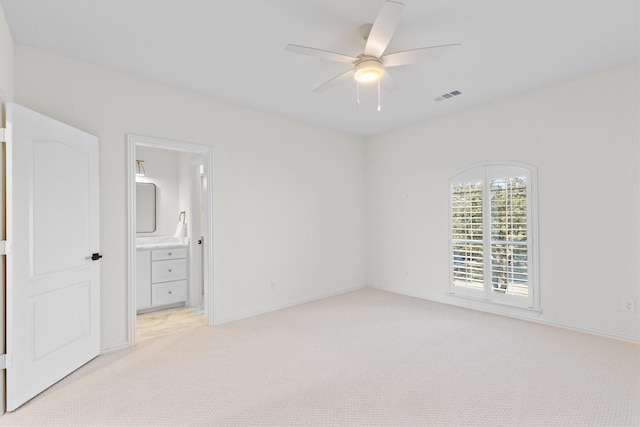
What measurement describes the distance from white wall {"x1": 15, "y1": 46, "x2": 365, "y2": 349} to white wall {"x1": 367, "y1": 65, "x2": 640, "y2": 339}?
140 cm

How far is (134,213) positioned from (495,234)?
4.10 meters

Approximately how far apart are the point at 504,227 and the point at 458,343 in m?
1.63

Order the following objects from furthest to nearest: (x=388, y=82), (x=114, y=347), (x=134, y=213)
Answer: (x=134, y=213), (x=114, y=347), (x=388, y=82)

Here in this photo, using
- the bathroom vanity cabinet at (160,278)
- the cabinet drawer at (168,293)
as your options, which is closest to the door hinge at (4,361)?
the bathroom vanity cabinet at (160,278)

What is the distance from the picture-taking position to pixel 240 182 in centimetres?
400

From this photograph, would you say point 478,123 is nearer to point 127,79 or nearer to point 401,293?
point 401,293

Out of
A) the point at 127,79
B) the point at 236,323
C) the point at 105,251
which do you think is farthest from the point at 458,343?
the point at 127,79

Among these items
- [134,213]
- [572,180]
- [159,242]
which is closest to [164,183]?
[159,242]

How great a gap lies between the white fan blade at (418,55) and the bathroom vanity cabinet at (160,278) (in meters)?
3.75

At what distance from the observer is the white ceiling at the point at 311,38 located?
2174mm

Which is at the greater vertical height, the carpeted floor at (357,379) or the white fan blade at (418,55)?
the white fan blade at (418,55)

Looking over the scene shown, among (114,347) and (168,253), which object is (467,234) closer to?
(168,253)

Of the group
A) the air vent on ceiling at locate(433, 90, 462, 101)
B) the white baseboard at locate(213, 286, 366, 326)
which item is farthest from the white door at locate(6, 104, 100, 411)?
the air vent on ceiling at locate(433, 90, 462, 101)

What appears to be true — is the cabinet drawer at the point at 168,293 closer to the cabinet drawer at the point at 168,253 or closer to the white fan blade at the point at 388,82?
the cabinet drawer at the point at 168,253
